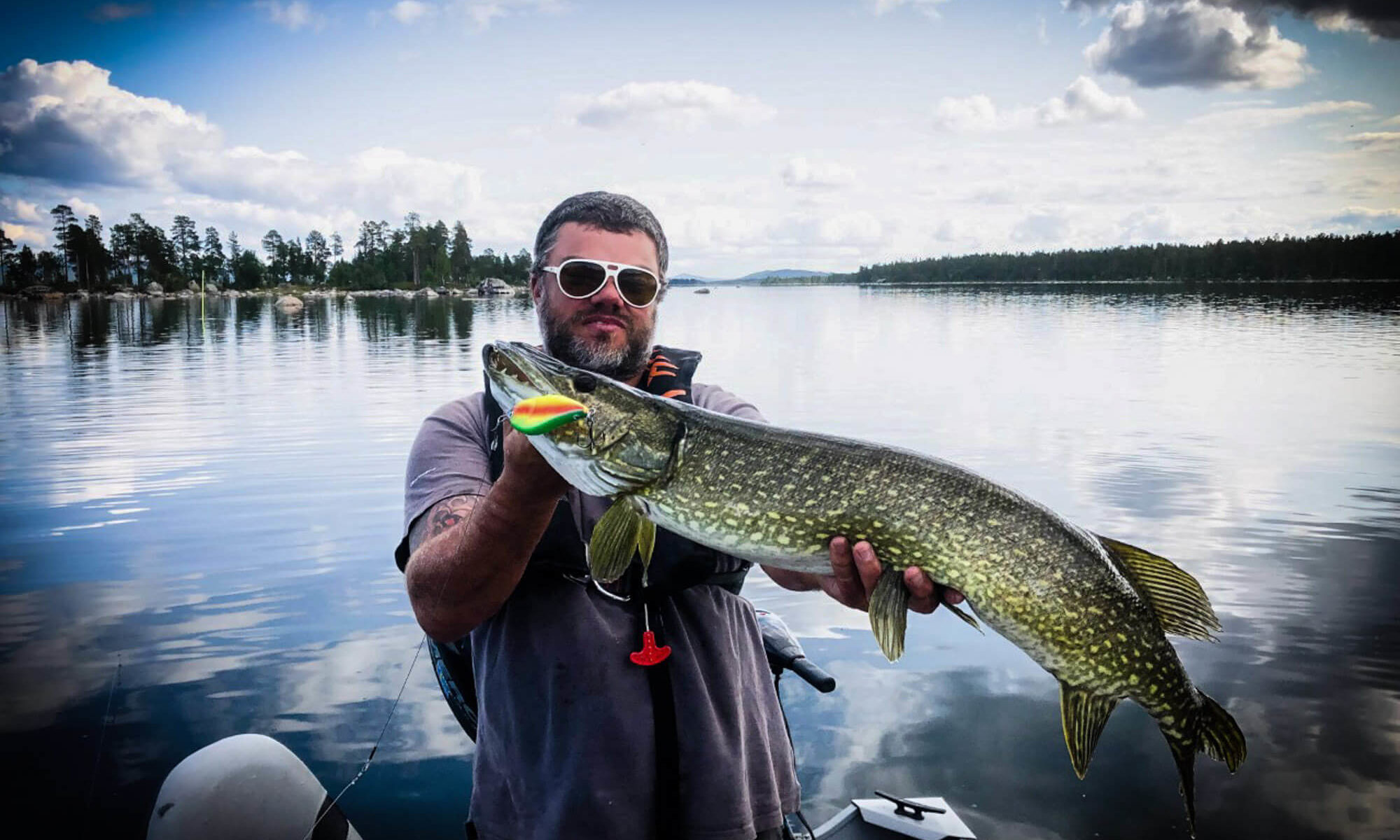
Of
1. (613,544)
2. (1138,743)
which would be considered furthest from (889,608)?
(1138,743)

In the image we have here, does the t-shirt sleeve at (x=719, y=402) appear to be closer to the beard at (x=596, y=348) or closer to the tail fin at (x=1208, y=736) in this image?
the beard at (x=596, y=348)

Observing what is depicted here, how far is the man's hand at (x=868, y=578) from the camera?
7.78 feet

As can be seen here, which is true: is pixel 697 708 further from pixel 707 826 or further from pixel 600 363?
pixel 600 363

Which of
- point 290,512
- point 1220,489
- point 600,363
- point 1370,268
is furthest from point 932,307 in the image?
point 1370,268

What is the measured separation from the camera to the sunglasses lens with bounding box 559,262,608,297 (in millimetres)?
2957

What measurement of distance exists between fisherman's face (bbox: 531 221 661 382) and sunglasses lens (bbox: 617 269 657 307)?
2 cm

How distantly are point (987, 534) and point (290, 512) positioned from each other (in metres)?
9.58

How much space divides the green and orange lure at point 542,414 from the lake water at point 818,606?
6.53ft

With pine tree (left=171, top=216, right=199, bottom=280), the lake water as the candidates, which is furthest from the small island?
the lake water

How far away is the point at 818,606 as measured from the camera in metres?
7.67

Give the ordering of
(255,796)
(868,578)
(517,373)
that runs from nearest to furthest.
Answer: (517,373) < (868,578) < (255,796)

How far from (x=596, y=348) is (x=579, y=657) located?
121 centimetres

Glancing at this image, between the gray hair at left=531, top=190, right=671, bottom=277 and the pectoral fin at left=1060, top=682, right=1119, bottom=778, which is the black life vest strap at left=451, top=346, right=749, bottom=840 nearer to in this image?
the gray hair at left=531, top=190, right=671, bottom=277

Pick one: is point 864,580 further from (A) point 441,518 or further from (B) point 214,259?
(B) point 214,259
